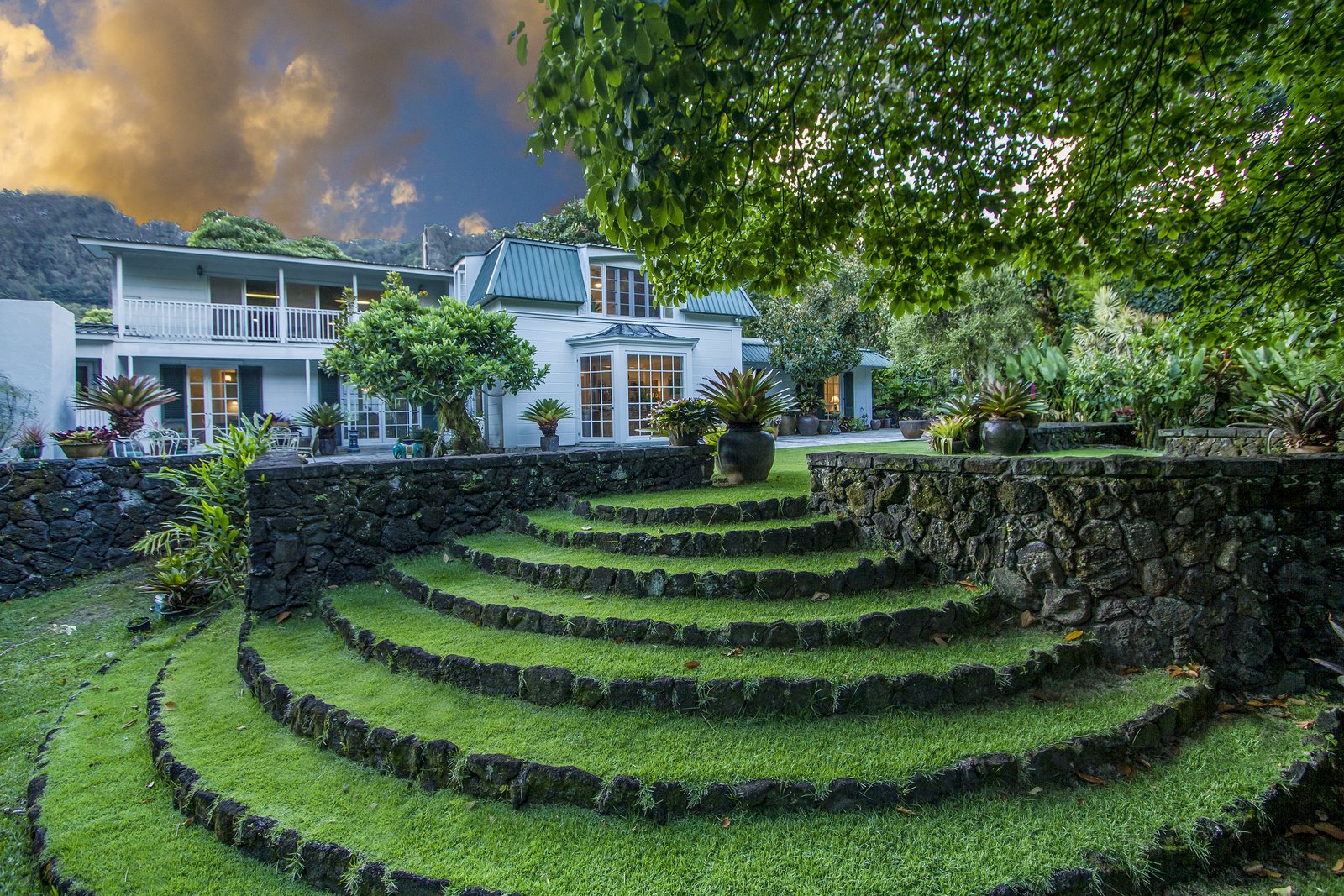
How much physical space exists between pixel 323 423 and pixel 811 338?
14274mm

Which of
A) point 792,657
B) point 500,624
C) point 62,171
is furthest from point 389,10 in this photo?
point 792,657

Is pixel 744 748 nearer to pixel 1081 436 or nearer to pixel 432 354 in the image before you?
pixel 432 354

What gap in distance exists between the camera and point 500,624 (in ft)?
14.2

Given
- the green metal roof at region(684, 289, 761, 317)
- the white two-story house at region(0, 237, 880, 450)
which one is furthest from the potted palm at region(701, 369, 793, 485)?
the green metal roof at region(684, 289, 761, 317)

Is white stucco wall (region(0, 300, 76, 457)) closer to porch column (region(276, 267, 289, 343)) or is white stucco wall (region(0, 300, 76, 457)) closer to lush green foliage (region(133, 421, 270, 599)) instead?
porch column (region(276, 267, 289, 343))

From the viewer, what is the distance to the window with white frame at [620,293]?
15.0 metres

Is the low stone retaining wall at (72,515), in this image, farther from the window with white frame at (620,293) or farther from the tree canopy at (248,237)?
the tree canopy at (248,237)

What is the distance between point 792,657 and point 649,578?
4.31ft

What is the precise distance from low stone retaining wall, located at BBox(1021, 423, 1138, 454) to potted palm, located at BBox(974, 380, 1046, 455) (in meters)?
1.90

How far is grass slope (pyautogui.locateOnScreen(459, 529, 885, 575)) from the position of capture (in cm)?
461

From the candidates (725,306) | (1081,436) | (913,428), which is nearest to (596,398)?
(725,306)

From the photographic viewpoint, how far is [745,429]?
7191 millimetres

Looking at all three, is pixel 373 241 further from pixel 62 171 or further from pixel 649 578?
pixel 649 578

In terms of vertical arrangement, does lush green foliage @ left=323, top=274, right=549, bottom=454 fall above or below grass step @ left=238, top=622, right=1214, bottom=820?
above
